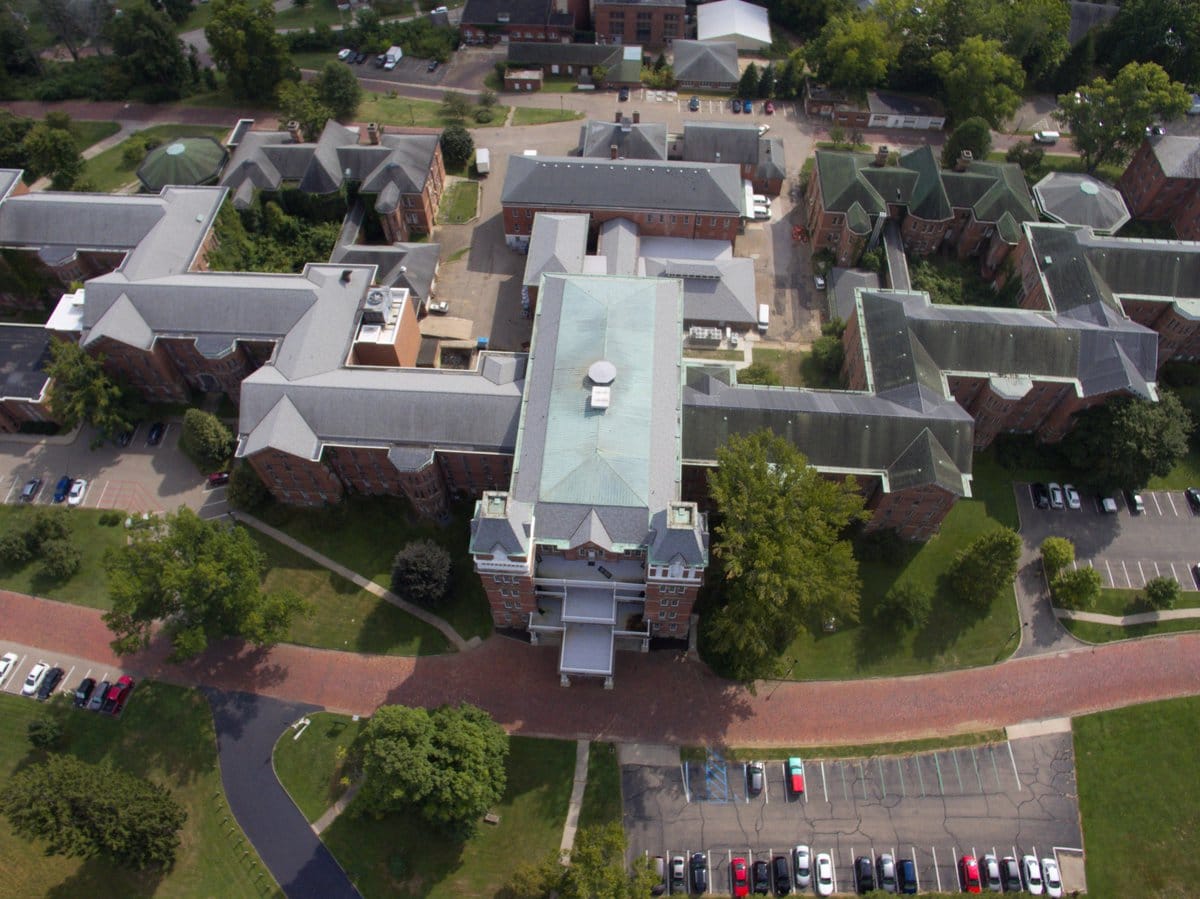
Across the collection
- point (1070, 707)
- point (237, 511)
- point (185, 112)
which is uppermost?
point (185, 112)

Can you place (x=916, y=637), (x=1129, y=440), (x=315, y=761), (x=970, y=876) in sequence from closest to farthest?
(x=970, y=876), (x=315, y=761), (x=916, y=637), (x=1129, y=440)

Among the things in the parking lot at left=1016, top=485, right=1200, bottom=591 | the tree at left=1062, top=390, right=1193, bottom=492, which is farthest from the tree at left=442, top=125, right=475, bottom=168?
the tree at left=1062, top=390, right=1193, bottom=492

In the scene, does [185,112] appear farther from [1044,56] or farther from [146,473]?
[1044,56]

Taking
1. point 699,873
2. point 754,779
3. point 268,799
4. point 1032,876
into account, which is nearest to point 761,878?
point 699,873

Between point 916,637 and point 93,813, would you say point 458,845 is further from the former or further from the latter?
point 916,637

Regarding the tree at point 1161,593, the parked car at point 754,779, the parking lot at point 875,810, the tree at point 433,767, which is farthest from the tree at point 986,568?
the tree at point 433,767

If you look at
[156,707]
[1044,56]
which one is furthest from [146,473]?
[1044,56]

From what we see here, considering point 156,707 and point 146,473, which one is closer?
point 156,707
